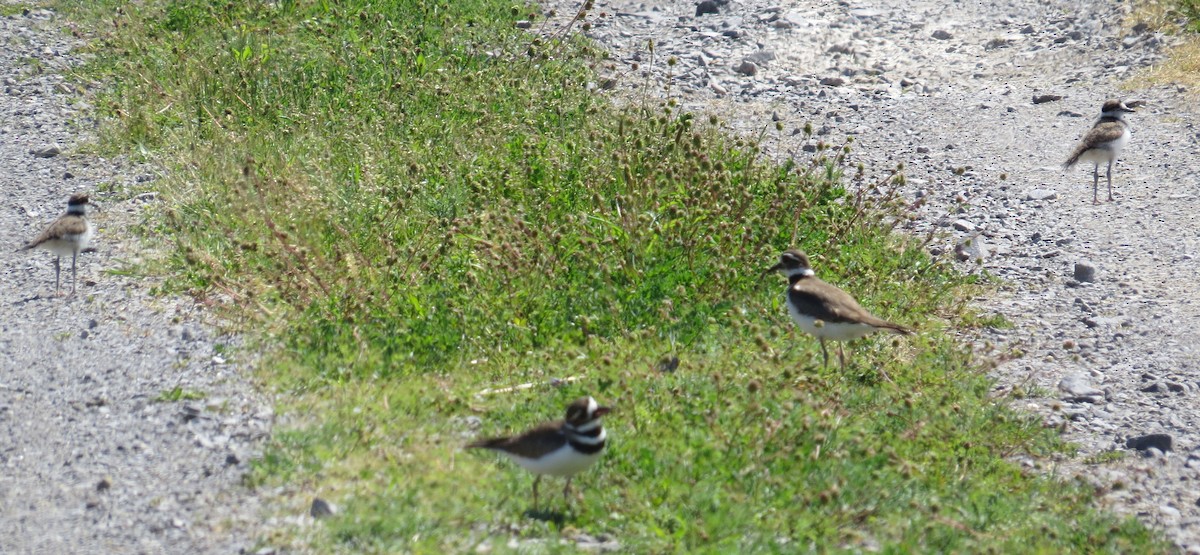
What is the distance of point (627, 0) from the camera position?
1759 cm

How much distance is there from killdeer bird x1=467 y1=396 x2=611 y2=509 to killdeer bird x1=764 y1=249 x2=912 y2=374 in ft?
7.35

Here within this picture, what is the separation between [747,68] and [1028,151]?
338cm

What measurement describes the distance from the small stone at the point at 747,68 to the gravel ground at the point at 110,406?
6.89 meters

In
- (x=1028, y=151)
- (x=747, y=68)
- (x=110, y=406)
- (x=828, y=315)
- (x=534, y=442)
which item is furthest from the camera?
(x=747, y=68)

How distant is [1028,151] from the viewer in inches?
535

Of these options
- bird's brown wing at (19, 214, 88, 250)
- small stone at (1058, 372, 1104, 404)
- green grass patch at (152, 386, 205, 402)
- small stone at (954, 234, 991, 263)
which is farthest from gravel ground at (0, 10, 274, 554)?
small stone at (954, 234, 991, 263)

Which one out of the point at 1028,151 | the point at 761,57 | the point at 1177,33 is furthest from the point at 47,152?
the point at 1177,33

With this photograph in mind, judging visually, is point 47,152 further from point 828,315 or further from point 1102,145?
point 1102,145

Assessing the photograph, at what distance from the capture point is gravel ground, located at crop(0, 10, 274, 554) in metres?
6.70

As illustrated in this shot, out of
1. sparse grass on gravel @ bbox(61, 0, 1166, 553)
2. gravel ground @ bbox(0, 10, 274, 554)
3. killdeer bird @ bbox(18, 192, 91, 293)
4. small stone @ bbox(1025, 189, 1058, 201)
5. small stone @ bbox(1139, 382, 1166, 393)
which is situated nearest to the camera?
gravel ground @ bbox(0, 10, 274, 554)

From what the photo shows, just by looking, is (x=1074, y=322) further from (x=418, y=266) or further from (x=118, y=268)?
(x=118, y=268)

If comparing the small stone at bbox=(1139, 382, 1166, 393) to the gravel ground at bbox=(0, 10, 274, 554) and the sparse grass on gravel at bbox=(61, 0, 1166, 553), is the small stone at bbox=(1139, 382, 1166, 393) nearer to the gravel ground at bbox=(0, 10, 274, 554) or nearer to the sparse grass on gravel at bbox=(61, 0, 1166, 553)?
the sparse grass on gravel at bbox=(61, 0, 1166, 553)

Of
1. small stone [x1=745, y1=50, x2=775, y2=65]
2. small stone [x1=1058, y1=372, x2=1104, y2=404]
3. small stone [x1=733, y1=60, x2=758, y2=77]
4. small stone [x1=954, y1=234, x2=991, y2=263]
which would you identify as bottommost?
small stone [x1=1058, y1=372, x2=1104, y2=404]

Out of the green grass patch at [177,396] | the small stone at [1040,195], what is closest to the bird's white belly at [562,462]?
the green grass patch at [177,396]
